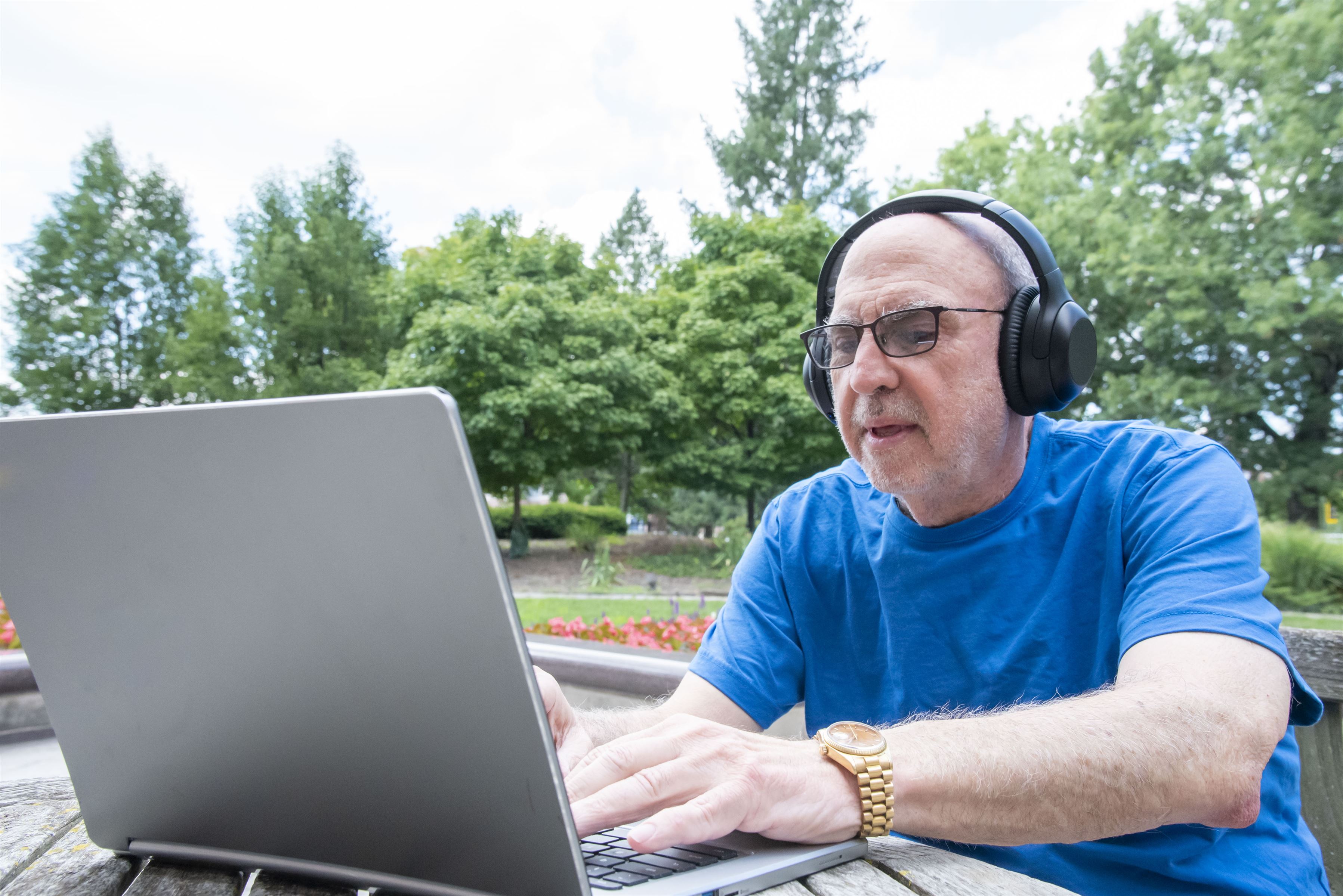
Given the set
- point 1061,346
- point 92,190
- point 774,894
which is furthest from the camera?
point 92,190

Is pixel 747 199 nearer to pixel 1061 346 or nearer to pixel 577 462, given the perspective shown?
pixel 577 462

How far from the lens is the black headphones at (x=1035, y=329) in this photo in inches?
59.7

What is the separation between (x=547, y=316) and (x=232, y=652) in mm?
18216

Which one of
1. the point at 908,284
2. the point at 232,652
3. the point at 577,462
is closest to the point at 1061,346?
the point at 908,284

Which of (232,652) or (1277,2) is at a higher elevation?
(1277,2)

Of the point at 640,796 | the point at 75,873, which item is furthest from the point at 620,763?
the point at 75,873

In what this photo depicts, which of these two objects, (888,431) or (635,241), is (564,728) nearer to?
(888,431)

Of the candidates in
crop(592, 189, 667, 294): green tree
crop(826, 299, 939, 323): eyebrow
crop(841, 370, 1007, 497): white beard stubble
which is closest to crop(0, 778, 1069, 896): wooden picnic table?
crop(841, 370, 1007, 497): white beard stubble

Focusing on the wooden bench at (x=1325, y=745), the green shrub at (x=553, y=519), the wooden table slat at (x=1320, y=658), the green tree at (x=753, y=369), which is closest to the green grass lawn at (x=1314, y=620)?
the wooden bench at (x=1325, y=745)

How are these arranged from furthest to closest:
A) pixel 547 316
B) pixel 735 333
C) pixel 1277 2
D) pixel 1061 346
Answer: pixel 735 333 < pixel 547 316 < pixel 1277 2 < pixel 1061 346

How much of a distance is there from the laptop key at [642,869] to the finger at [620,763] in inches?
3.1

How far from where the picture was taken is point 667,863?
32.6 inches

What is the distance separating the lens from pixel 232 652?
2.27ft

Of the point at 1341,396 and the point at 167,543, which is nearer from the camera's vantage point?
the point at 167,543
